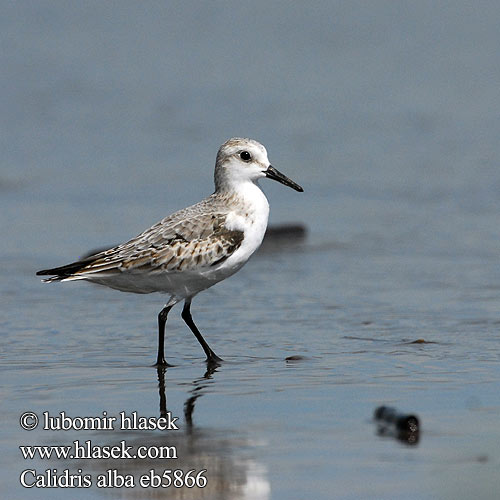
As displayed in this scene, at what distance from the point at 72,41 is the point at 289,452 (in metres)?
21.4

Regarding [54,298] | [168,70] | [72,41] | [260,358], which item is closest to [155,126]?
[168,70]

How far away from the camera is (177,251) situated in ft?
28.5

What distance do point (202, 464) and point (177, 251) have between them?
290cm

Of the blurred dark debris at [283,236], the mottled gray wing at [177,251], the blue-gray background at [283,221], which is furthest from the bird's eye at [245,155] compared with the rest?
the blurred dark debris at [283,236]

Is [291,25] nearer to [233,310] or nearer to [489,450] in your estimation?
→ [233,310]

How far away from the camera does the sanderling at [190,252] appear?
8.65 meters

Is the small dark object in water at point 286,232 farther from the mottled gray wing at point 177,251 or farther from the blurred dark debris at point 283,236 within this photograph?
the mottled gray wing at point 177,251

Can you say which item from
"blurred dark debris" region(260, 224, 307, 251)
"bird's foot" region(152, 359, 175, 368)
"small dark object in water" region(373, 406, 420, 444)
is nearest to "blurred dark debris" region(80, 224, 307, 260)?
"blurred dark debris" region(260, 224, 307, 251)

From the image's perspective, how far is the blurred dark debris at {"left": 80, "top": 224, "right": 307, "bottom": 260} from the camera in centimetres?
1354

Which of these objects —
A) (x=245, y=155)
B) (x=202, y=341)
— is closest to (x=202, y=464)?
(x=202, y=341)

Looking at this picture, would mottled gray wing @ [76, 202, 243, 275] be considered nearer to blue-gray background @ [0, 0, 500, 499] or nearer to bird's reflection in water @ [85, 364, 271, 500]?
blue-gray background @ [0, 0, 500, 499]

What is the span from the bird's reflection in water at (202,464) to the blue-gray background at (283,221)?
26mm

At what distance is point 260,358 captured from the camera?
8.65 m

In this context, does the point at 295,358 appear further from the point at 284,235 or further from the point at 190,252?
the point at 284,235
